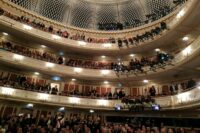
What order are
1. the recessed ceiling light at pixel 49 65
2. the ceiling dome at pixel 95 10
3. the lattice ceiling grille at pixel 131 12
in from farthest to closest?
1. the lattice ceiling grille at pixel 131 12
2. the ceiling dome at pixel 95 10
3. the recessed ceiling light at pixel 49 65

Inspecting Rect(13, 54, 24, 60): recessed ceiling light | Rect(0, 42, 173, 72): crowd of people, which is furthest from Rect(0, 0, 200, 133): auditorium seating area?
Rect(0, 42, 173, 72): crowd of people

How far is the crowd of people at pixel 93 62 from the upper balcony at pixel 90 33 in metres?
1.59

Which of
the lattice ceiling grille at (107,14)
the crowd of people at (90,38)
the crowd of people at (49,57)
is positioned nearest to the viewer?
the crowd of people at (90,38)

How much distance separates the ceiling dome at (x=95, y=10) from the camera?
24531 millimetres

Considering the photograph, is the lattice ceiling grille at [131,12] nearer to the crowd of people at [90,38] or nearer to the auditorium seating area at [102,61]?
the auditorium seating area at [102,61]

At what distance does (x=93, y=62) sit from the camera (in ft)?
81.4

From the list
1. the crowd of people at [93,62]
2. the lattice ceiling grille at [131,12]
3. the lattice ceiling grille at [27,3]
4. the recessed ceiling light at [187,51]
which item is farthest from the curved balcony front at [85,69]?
the lattice ceiling grille at [131,12]

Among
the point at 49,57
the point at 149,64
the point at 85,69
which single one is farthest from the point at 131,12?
the point at 49,57

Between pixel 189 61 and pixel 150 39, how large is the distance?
5.70 m

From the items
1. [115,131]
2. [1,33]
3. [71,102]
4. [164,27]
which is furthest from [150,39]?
[1,33]

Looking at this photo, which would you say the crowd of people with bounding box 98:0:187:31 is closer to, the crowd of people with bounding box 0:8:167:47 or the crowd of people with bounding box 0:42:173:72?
the crowd of people with bounding box 0:8:167:47

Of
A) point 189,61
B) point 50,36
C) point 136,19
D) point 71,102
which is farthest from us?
point 136,19

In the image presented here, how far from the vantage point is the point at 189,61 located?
15.0 metres

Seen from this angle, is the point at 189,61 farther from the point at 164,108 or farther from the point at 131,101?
the point at 131,101
